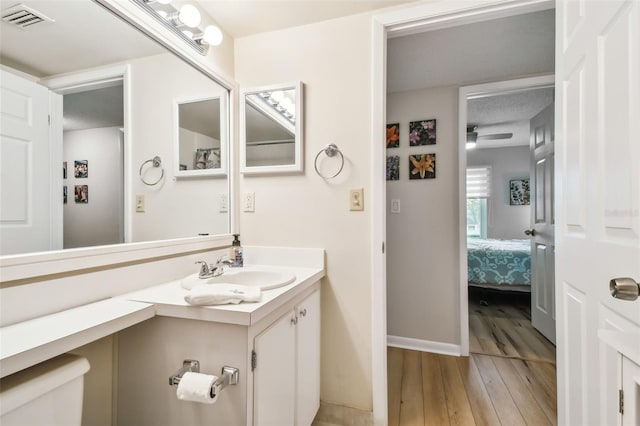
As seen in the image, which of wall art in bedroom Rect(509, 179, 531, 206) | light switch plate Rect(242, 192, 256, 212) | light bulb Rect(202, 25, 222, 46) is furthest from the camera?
wall art in bedroom Rect(509, 179, 531, 206)

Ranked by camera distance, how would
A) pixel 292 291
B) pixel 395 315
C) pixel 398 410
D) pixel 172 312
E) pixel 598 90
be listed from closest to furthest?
pixel 598 90 < pixel 172 312 < pixel 292 291 < pixel 398 410 < pixel 395 315

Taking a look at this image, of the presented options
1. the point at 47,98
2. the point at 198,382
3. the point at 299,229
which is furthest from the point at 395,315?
the point at 47,98

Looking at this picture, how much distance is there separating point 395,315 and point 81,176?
7.68 ft

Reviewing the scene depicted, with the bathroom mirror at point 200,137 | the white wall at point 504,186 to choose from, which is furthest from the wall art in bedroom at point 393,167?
the white wall at point 504,186

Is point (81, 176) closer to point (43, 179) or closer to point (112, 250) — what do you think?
point (43, 179)

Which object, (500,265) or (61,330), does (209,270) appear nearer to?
(61,330)

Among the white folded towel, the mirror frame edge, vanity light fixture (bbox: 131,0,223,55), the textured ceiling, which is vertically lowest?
the white folded towel

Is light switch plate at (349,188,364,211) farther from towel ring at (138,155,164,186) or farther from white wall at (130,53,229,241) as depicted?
towel ring at (138,155,164,186)

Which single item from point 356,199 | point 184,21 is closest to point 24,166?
point 184,21

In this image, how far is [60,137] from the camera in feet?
2.93

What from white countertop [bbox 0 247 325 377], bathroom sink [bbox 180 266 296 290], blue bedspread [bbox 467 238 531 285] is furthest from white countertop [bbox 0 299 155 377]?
blue bedspread [bbox 467 238 531 285]

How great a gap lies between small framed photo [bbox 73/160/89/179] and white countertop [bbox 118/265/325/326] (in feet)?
1.47

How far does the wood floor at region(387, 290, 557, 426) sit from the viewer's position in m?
1.54

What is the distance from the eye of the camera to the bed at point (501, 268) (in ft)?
10.5
